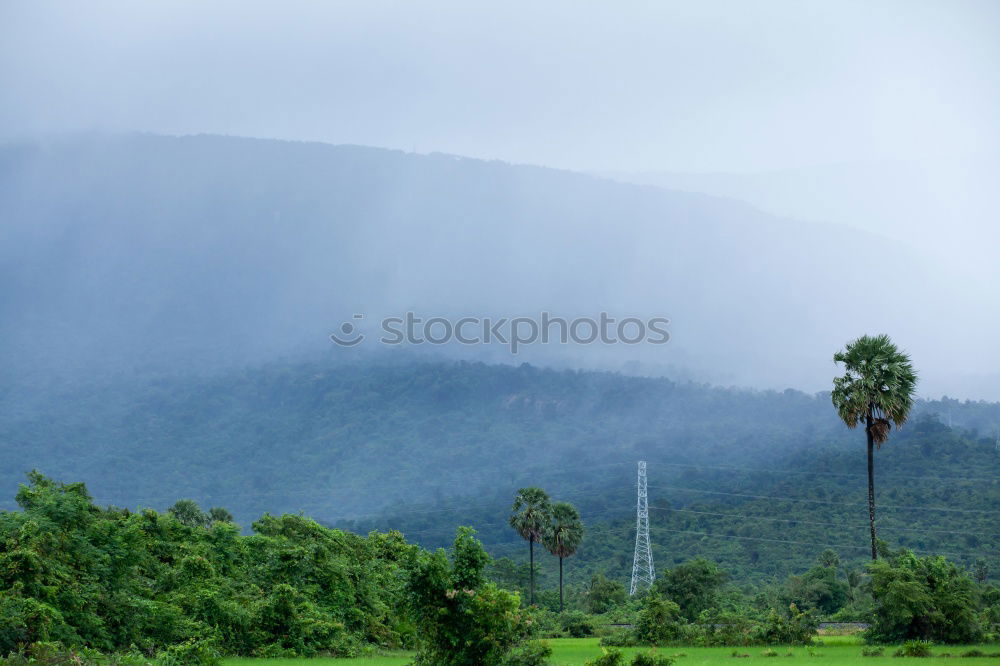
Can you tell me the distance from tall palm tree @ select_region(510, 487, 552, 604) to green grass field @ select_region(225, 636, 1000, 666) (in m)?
31.8

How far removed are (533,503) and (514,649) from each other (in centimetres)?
5209

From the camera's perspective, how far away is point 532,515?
77.6 meters

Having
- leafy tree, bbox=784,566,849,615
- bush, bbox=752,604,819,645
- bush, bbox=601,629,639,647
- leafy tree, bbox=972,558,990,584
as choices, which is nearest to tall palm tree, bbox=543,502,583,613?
leafy tree, bbox=784,566,849,615

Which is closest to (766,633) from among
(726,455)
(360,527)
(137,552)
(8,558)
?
(137,552)

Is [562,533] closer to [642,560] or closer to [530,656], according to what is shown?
[642,560]

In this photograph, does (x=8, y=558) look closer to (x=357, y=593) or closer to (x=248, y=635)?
(x=248, y=635)

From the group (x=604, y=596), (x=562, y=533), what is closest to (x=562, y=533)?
(x=562, y=533)

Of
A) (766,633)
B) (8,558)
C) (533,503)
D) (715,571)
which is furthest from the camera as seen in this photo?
(533,503)

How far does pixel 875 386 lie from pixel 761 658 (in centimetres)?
1713

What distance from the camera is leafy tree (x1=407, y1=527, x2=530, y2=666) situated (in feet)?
84.2

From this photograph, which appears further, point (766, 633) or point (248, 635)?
point (766, 633)

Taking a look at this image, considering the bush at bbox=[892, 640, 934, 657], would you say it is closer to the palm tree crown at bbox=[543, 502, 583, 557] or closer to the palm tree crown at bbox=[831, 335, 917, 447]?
the palm tree crown at bbox=[831, 335, 917, 447]

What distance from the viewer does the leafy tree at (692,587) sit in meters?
63.9

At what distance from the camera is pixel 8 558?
34.1 metres
